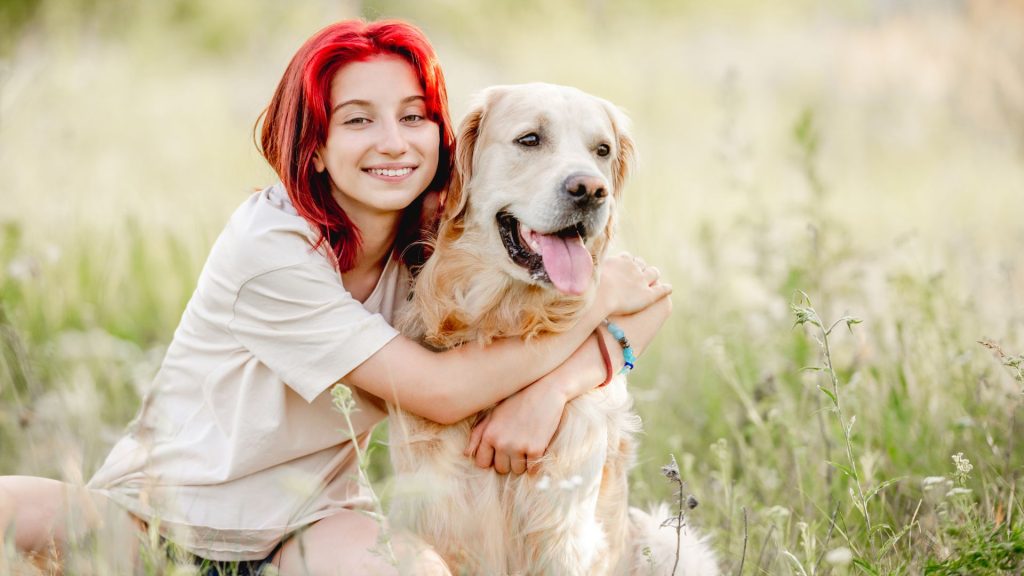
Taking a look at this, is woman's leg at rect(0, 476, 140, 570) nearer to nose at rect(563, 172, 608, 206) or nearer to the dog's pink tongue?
the dog's pink tongue

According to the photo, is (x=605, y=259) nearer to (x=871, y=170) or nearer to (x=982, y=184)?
(x=982, y=184)

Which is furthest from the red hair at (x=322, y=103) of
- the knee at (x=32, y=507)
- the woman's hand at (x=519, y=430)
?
the knee at (x=32, y=507)

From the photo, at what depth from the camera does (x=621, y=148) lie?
3.06 meters

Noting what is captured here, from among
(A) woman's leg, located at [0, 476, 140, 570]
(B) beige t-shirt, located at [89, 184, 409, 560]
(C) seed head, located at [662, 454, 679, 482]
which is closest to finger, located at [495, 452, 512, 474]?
(B) beige t-shirt, located at [89, 184, 409, 560]

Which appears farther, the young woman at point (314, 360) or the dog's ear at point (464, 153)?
the dog's ear at point (464, 153)

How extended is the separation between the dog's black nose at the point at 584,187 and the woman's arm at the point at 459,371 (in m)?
0.39

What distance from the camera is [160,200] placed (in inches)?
240

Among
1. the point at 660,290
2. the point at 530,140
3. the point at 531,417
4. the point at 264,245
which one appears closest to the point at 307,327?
the point at 264,245

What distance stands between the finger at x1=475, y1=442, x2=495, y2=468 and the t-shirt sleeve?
0.41 m

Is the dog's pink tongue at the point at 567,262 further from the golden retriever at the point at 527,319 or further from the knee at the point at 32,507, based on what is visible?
the knee at the point at 32,507

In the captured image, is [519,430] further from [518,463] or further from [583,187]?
[583,187]

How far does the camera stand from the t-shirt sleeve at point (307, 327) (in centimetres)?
247

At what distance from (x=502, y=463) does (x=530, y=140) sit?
3.19 ft

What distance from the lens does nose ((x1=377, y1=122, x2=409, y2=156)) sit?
261 cm
